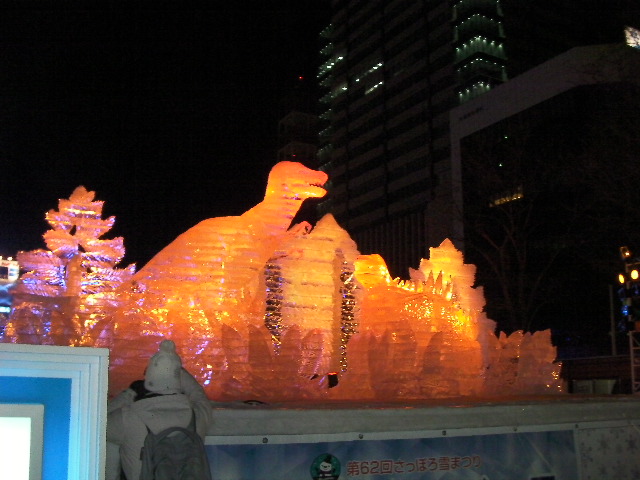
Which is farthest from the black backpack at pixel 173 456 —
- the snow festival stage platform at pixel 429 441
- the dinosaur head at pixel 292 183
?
the dinosaur head at pixel 292 183

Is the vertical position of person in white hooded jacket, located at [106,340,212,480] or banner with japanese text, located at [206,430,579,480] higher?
person in white hooded jacket, located at [106,340,212,480]

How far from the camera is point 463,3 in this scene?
2000 inches

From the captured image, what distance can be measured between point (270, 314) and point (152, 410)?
461 cm

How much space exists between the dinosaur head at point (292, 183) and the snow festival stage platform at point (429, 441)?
165 inches

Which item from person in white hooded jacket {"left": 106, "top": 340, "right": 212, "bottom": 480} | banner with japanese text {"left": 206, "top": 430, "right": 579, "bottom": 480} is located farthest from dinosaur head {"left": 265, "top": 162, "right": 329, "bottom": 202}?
person in white hooded jacket {"left": 106, "top": 340, "right": 212, "bottom": 480}

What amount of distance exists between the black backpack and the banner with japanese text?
2.43ft

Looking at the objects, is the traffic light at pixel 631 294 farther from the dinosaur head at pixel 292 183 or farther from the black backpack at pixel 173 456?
the black backpack at pixel 173 456

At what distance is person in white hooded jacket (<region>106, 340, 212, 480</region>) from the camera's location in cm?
307

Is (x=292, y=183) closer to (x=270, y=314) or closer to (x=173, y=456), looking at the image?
(x=270, y=314)

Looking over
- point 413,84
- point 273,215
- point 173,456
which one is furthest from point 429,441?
point 413,84

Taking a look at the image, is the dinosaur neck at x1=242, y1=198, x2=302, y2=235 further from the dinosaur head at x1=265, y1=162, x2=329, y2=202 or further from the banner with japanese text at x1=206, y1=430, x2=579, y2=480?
the banner with japanese text at x1=206, y1=430, x2=579, y2=480

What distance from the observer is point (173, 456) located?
9.61ft

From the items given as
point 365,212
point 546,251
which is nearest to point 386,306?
point 546,251

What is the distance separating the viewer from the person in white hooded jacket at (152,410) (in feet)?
10.1
